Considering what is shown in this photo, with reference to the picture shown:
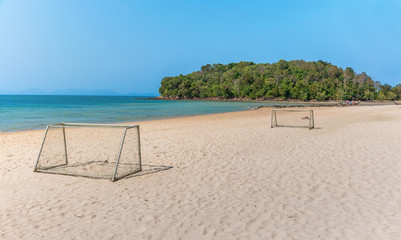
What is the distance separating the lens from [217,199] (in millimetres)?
5219

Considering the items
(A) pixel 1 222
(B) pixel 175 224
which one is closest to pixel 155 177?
(B) pixel 175 224

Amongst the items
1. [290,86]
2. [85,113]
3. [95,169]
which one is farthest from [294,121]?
[290,86]

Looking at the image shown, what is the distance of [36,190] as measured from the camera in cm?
586

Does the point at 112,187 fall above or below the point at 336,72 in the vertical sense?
below

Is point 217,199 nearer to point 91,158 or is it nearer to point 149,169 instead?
point 149,169

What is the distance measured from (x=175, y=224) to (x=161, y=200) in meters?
1.08

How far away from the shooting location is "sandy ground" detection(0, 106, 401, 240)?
399 centimetres

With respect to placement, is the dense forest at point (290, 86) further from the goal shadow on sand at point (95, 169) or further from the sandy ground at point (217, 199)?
the goal shadow on sand at point (95, 169)

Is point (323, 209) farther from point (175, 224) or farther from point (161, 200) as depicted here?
point (161, 200)

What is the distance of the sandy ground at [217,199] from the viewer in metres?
3.99

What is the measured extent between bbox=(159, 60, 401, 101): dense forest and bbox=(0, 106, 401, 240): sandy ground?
396 feet

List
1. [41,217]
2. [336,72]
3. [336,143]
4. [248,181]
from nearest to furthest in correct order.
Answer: [41,217] < [248,181] < [336,143] < [336,72]

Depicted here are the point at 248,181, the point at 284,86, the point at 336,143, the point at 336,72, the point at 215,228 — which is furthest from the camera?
the point at 336,72

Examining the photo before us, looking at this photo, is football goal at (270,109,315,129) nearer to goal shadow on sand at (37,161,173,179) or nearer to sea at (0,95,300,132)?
goal shadow on sand at (37,161,173,179)
